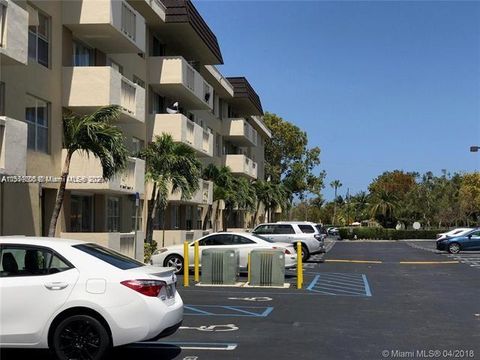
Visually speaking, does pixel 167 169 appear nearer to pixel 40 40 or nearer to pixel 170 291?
pixel 40 40

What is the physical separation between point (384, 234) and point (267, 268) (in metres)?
59.1

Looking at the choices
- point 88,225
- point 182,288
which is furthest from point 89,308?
point 88,225

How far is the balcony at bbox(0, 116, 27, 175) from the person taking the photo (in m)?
13.8

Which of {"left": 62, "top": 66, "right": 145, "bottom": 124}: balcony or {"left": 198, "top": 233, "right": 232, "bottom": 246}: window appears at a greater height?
{"left": 62, "top": 66, "right": 145, "bottom": 124}: balcony

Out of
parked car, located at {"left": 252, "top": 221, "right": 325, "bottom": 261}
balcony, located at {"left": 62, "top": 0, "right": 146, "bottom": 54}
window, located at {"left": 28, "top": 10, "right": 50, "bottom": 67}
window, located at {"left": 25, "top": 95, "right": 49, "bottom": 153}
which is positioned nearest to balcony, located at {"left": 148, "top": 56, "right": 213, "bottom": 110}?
balcony, located at {"left": 62, "top": 0, "right": 146, "bottom": 54}

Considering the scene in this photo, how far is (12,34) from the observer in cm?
1458

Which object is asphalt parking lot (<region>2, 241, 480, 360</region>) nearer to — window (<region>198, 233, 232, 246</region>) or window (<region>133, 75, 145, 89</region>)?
window (<region>198, 233, 232, 246</region>)

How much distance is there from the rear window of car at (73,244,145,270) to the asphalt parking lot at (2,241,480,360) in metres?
1.25

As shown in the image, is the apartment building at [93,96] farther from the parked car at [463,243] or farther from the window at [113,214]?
the parked car at [463,243]

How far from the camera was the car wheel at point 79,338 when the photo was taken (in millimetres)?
7102

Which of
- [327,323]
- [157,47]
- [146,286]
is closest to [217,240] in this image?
[327,323]

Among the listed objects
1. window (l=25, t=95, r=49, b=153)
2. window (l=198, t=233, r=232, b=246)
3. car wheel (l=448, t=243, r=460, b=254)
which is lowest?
car wheel (l=448, t=243, r=460, b=254)

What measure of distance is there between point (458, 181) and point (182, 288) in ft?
295

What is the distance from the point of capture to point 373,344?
900cm
